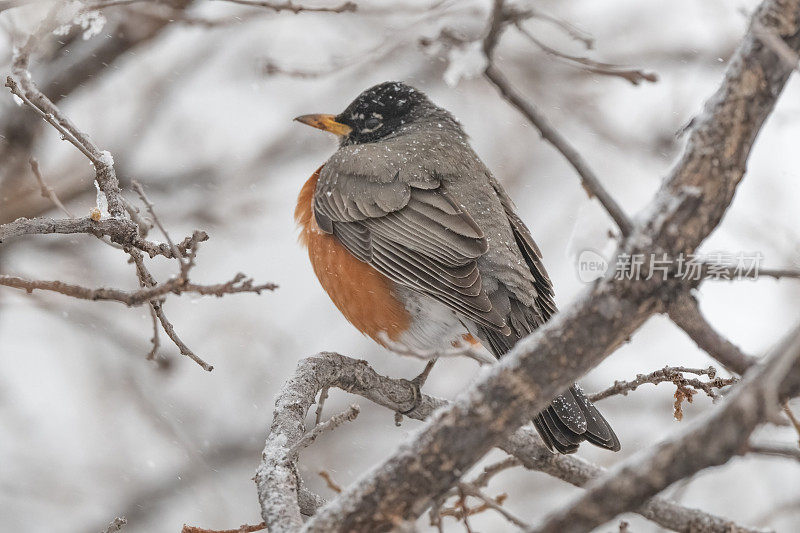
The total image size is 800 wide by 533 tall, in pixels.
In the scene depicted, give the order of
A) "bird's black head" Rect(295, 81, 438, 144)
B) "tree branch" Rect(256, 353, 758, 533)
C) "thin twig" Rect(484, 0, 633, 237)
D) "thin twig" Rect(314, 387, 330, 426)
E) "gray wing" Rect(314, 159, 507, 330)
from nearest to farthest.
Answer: "thin twig" Rect(484, 0, 633, 237) < "tree branch" Rect(256, 353, 758, 533) < "thin twig" Rect(314, 387, 330, 426) < "gray wing" Rect(314, 159, 507, 330) < "bird's black head" Rect(295, 81, 438, 144)

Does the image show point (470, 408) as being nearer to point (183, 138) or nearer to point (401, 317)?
point (401, 317)

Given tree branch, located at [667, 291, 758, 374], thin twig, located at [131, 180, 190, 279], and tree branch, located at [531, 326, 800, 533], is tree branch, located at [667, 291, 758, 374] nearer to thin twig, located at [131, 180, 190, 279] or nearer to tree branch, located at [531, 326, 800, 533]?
tree branch, located at [531, 326, 800, 533]

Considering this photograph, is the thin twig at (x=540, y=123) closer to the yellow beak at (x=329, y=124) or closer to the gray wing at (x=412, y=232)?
the gray wing at (x=412, y=232)

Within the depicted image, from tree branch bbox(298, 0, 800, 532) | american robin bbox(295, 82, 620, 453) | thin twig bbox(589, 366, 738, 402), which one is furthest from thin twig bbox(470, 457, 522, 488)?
tree branch bbox(298, 0, 800, 532)

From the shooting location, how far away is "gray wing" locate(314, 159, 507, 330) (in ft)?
11.8

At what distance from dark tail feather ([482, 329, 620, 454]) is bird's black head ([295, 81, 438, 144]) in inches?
95.0

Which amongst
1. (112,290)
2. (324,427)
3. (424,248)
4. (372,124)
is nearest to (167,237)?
(112,290)

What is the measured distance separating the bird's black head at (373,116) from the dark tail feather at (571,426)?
241 cm

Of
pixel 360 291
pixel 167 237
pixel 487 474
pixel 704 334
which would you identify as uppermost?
pixel 360 291

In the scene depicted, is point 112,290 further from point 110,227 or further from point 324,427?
point 324,427

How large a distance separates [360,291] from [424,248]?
0.37 m

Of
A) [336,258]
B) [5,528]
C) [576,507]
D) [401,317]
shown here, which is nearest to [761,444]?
[576,507]

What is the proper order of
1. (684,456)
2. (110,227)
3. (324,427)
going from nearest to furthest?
(684,456), (324,427), (110,227)

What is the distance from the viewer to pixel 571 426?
2912 millimetres
